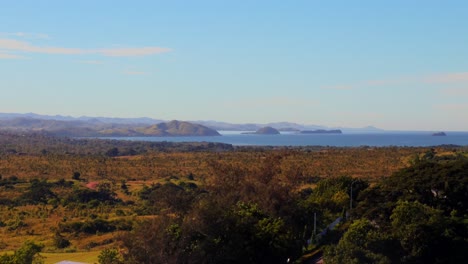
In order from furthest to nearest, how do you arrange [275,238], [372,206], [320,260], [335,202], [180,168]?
[180,168] → [335,202] → [372,206] → [320,260] → [275,238]

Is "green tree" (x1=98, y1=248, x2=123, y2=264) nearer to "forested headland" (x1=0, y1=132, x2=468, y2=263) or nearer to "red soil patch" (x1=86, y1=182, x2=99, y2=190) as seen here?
"forested headland" (x1=0, y1=132, x2=468, y2=263)

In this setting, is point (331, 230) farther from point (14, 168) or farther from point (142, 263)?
point (14, 168)

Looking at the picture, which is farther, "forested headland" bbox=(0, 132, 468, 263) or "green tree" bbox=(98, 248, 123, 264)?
"forested headland" bbox=(0, 132, 468, 263)

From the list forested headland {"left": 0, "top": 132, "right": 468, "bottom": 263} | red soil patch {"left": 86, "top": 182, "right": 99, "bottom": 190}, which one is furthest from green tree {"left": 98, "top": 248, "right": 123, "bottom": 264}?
red soil patch {"left": 86, "top": 182, "right": 99, "bottom": 190}

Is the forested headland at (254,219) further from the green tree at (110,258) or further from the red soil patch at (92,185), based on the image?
the red soil patch at (92,185)

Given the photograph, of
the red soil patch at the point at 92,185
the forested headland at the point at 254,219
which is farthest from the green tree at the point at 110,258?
the red soil patch at the point at 92,185

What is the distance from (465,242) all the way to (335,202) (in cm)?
1369

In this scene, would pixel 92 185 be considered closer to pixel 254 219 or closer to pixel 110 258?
pixel 254 219

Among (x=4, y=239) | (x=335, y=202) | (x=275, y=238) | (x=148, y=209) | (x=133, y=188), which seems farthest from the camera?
(x=133, y=188)

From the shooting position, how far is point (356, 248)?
19.6 m

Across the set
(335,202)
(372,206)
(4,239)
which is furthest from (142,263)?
(335,202)

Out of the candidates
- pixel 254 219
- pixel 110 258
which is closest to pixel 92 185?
pixel 254 219

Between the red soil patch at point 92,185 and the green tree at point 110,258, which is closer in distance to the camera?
the green tree at point 110,258

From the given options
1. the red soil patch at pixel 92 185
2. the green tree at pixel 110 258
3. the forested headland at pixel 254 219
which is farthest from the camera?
the red soil patch at pixel 92 185
